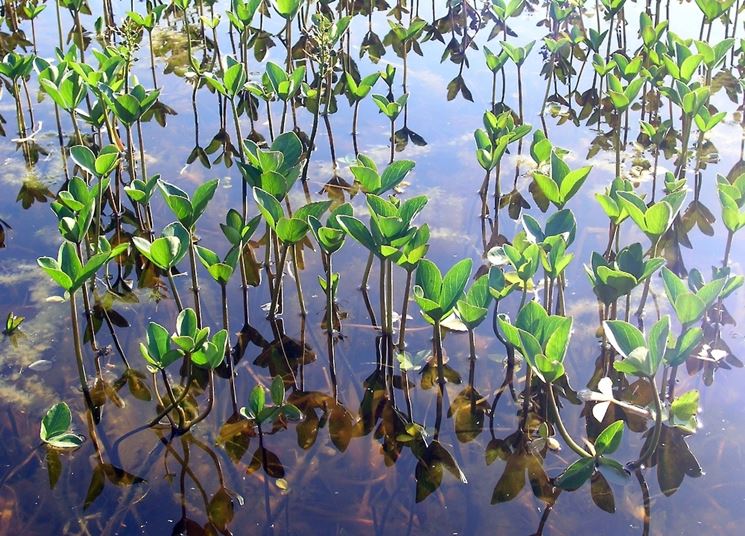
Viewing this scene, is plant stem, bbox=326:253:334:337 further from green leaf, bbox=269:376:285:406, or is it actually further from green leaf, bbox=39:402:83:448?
green leaf, bbox=39:402:83:448

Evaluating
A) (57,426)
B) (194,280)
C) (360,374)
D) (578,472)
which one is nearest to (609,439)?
(578,472)

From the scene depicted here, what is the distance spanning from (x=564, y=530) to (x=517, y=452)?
9.9 inches

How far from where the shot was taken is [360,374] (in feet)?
7.57

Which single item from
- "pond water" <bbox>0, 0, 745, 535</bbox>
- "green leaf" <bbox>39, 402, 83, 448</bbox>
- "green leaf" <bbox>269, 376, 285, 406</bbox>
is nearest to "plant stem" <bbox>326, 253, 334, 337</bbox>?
"pond water" <bbox>0, 0, 745, 535</bbox>

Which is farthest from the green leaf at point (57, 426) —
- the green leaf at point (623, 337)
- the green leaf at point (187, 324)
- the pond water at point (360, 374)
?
the green leaf at point (623, 337)

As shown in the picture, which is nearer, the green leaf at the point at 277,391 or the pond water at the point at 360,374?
the pond water at the point at 360,374

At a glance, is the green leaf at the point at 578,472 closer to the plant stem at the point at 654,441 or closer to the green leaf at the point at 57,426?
the plant stem at the point at 654,441

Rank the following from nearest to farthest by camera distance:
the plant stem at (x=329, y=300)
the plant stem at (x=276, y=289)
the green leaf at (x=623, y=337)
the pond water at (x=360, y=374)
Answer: the green leaf at (x=623, y=337) → the pond water at (x=360, y=374) → the plant stem at (x=329, y=300) → the plant stem at (x=276, y=289)

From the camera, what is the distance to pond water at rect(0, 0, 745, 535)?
6.17 ft

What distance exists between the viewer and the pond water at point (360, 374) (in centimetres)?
188

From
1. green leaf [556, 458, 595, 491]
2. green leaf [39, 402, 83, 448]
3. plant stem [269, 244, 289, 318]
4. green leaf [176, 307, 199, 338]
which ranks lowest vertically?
green leaf [556, 458, 595, 491]

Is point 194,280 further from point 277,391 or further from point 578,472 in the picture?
point 578,472

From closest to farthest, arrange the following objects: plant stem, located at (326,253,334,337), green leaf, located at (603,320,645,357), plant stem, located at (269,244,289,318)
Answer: green leaf, located at (603,320,645,357) < plant stem, located at (326,253,334,337) < plant stem, located at (269,244,289,318)

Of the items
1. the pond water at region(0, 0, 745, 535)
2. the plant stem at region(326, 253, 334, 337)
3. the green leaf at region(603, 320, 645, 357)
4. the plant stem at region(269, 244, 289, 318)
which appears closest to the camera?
the green leaf at region(603, 320, 645, 357)
